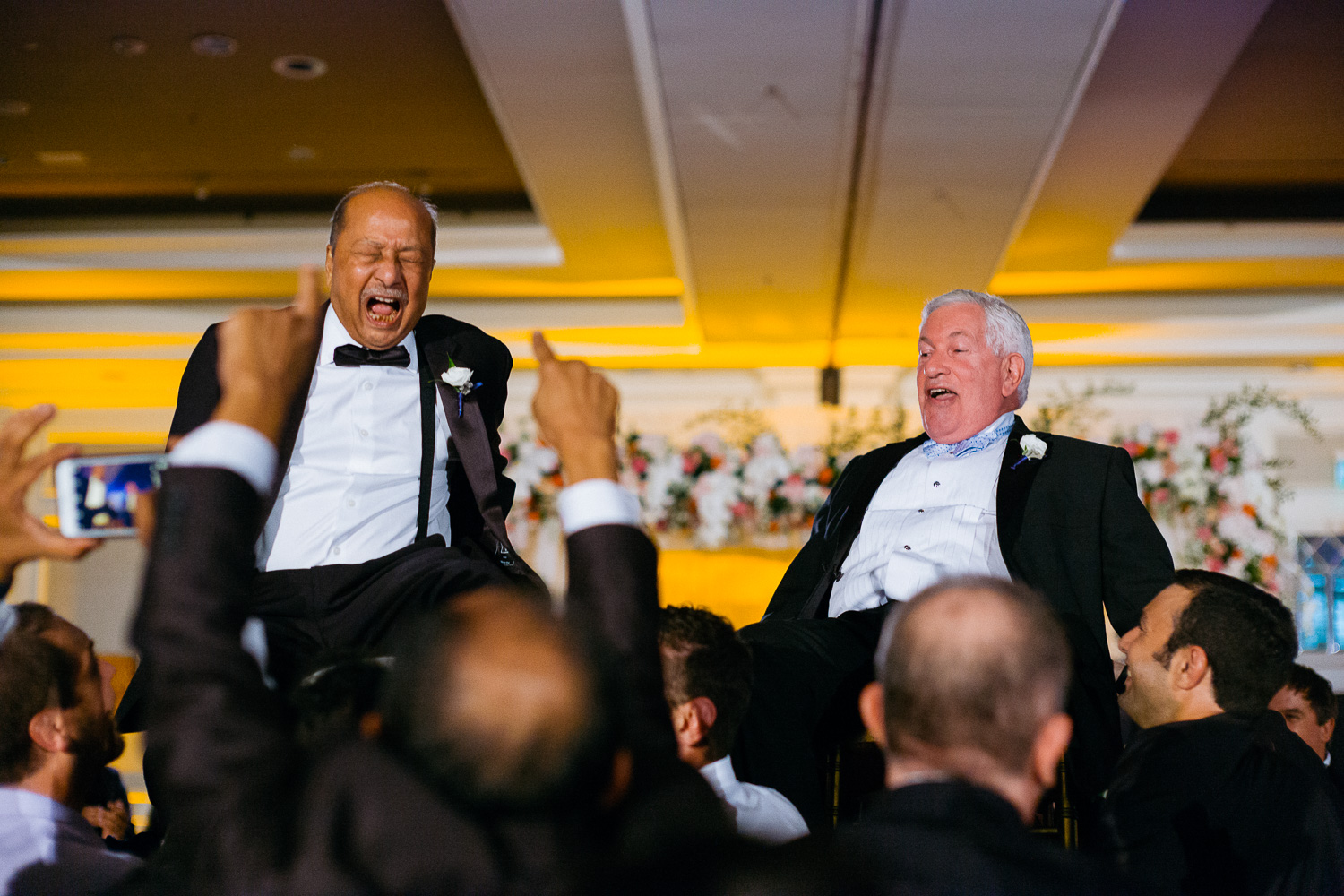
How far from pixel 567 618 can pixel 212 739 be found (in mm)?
323

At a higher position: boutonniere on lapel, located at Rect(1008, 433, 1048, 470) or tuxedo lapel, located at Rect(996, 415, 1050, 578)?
boutonniere on lapel, located at Rect(1008, 433, 1048, 470)

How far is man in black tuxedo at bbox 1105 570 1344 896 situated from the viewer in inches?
84.2

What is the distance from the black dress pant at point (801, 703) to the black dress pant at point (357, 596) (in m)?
0.64

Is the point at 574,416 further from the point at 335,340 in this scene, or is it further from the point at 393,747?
the point at 335,340

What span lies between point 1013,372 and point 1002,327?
0.41 feet

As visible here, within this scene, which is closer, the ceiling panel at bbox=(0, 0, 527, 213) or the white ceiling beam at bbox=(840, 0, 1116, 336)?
the white ceiling beam at bbox=(840, 0, 1116, 336)

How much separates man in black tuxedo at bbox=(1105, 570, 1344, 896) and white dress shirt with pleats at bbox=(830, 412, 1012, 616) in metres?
0.50

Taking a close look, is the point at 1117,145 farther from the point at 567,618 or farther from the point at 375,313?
the point at 567,618

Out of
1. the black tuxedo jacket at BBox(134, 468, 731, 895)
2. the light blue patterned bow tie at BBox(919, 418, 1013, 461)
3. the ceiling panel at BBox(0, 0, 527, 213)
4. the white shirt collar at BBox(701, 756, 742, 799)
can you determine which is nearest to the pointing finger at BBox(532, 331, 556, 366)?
the black tuxedo jacket at BBox(134, 468, 731, 895)

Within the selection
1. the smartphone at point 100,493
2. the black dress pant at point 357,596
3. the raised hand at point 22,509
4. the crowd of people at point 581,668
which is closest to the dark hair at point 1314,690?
the crowd of people at point 581,668

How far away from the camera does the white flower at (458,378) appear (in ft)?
8.26

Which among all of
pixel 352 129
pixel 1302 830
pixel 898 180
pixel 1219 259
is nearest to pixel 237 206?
pixel 352 129

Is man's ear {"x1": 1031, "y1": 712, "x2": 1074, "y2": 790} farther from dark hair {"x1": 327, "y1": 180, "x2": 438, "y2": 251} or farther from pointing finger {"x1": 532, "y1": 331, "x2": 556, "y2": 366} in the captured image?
dark hair {"x1": 327, "y1": 180, "x2": 438, "y2": 251}

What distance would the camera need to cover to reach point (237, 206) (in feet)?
26.5
